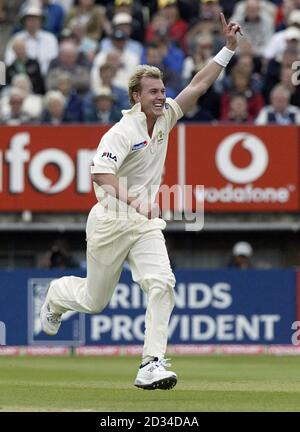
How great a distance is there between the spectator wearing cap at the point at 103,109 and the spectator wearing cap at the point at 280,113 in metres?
2.07

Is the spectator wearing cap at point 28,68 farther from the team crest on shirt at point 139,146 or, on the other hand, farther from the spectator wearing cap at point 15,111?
the team crest on shirt at point 139,146

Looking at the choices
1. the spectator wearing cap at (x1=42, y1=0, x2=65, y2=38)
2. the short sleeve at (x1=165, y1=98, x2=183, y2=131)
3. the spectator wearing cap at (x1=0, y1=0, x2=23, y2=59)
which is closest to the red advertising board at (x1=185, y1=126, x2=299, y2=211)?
the spectator wearing cap at (x1=42, y1=0, x2=65, y2=38)

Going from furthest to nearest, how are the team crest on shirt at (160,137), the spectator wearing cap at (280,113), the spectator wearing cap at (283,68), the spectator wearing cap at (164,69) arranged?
the spectator wearing cap at (164,69), the spectator wearing cap at (283,68), the spectator wearing cap at (280,113), the team crest on shirt at (160,137)

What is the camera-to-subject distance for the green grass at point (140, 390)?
33.3ft

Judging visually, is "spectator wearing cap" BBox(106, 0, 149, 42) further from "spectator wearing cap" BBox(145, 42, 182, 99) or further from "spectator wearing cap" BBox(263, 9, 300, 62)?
"spectator wearing cap" BBox(263, 9, 300, 62)

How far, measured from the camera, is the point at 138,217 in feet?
36.9

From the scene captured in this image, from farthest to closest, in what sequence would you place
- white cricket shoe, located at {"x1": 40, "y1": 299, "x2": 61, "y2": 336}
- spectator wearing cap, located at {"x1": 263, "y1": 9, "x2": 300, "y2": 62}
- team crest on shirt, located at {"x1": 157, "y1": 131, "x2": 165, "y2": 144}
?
spectator wearing cap, located at {"x1": 263, "y1": 9, "x2": 300, "y2": 62} → white cricket shoe, located at {"x1": 40, "y1": 299, "x2": 61, "y2": 336} → team crest on shirt, located at {"x1": 157, "y1": 131, "x2": 165, "y2": 144}

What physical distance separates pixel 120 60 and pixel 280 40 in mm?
2452

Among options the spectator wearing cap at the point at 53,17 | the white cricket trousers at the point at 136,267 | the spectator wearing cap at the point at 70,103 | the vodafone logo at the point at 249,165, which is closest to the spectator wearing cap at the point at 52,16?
the spectator wearing cap at the point at 53,17

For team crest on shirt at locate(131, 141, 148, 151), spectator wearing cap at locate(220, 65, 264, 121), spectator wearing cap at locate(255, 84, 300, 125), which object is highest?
spectator wearing cap at locate(220, 65, 264, 121)

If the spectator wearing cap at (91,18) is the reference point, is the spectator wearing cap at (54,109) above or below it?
below

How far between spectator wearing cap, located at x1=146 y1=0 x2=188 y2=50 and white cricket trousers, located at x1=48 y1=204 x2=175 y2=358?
11.4 meters

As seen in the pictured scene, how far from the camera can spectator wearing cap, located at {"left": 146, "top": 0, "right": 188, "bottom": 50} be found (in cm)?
2253

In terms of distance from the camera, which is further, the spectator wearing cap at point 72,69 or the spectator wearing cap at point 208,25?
the spectator wearing cap at point 208,25
